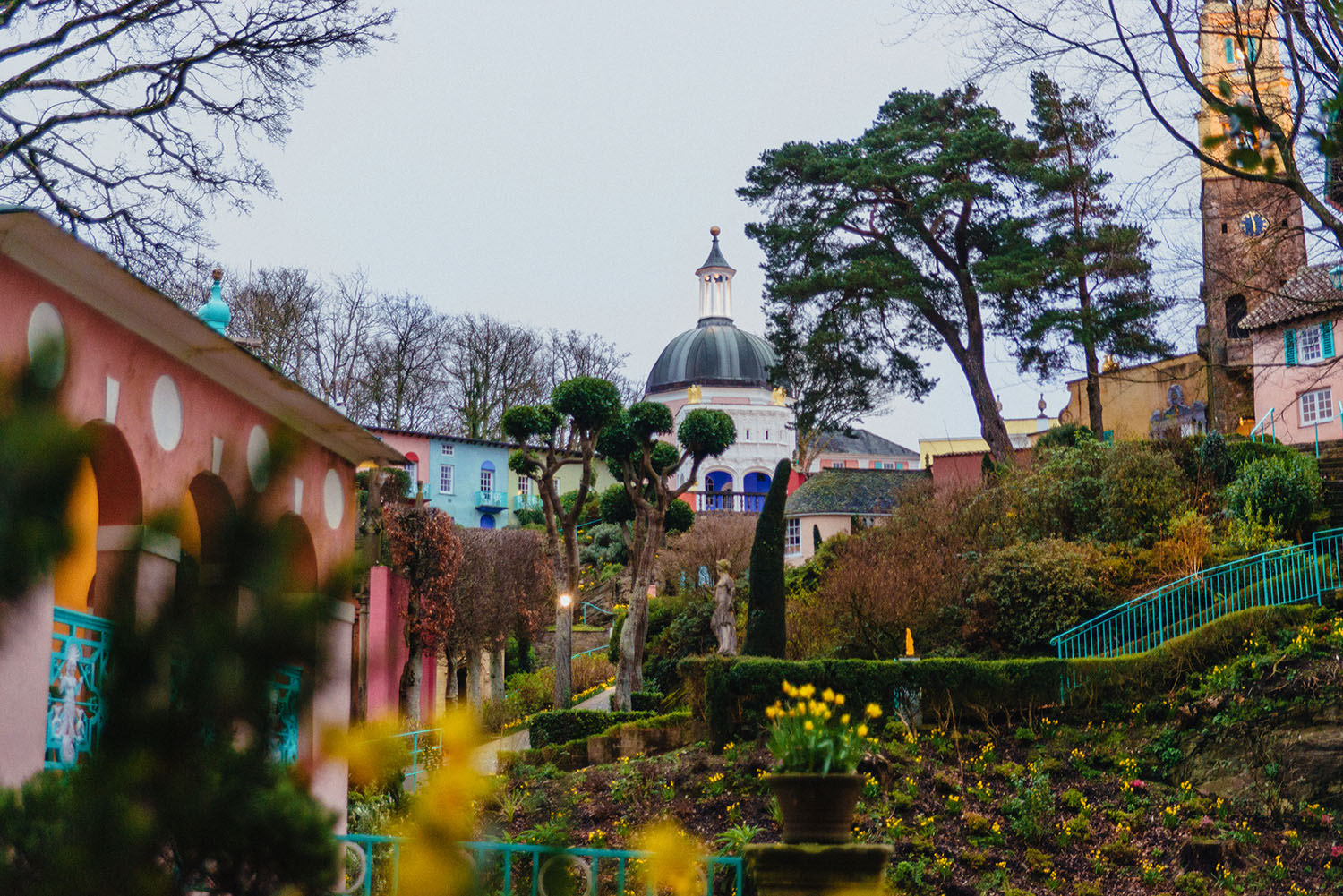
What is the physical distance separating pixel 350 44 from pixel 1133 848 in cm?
1244

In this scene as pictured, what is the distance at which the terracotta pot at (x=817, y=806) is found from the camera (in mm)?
7672

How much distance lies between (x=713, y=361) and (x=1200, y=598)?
5998cm

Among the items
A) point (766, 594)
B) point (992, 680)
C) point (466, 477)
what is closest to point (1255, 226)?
point (992, 680)

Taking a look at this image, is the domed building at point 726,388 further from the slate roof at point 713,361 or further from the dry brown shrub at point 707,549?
the dry brown shrub at point 707,549

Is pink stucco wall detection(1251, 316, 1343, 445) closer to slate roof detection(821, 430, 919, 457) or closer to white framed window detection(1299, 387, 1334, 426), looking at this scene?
white framed window detection(1299, 387, 1334, 426)

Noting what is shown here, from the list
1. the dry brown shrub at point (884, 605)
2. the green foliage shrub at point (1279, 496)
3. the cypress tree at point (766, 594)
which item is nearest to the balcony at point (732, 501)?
the dry brown shrub at point (884, 605)

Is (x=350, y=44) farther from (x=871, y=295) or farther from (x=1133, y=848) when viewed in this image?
(x=871, y=295)

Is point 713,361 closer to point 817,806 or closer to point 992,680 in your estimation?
point 992,680

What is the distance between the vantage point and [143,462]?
6844 millimetres

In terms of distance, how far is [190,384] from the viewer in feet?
25.1

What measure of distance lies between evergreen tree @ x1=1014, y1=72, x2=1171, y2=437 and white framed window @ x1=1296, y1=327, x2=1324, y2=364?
20.9 ft

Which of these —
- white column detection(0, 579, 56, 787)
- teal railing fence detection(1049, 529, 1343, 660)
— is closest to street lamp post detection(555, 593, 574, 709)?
teal railing fence detection(1049, 529, 1343, 660)

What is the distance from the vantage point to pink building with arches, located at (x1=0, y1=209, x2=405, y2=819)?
1.25 meters

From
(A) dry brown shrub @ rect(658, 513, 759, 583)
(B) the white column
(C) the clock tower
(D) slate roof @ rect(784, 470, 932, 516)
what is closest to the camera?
(B) the white column
